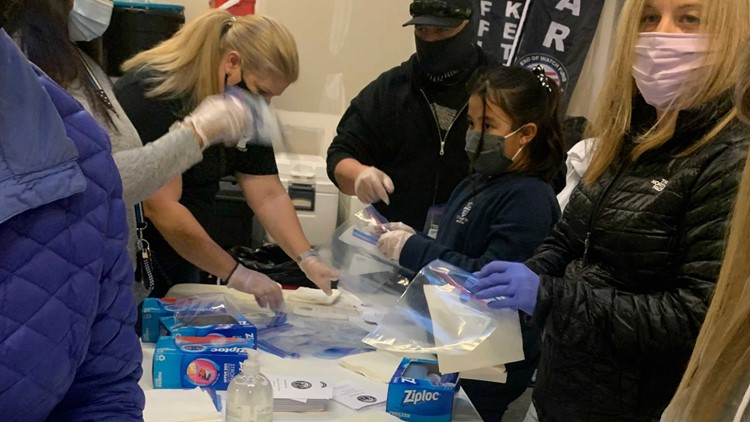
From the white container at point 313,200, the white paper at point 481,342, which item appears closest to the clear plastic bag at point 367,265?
the white paper at point 481,342

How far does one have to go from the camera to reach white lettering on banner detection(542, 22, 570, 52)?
12.3 feet

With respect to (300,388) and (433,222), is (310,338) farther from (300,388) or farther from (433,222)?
(433,222)

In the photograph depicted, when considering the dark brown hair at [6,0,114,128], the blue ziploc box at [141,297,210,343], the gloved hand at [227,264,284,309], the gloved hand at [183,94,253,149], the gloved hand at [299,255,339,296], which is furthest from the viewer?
the gloved hand at [299,255,339,296]

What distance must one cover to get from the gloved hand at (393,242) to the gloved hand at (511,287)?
1.56ft

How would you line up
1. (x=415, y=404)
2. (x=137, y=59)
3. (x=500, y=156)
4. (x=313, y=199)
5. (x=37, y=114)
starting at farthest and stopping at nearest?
(x=313, y=199) → (x=137, y=59) → (x=500, y=156) → (x=415, y=404) → (x=37, y=114)

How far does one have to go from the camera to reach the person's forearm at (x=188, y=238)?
1854mm

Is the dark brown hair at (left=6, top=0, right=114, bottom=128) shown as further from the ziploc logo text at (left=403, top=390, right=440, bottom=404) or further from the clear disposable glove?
the ziploc logo text at (left=403, top=390, right=440, bottom=404)

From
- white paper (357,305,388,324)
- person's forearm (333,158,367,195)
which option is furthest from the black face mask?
white paper (357,305,388,324)

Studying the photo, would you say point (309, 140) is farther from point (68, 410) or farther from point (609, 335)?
point (68, 410)

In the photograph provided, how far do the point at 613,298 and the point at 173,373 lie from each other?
2.83 feet

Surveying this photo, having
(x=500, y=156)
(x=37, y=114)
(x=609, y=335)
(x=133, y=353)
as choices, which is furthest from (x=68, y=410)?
(x=500, y=156)

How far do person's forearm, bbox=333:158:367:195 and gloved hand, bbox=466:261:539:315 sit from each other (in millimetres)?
957

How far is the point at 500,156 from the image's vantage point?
5.82ft

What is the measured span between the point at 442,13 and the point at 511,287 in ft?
4.08
